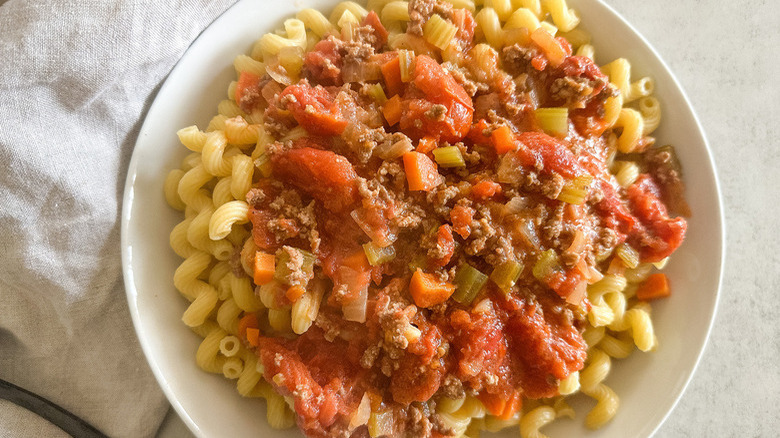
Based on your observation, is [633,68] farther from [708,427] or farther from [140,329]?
[140,329]

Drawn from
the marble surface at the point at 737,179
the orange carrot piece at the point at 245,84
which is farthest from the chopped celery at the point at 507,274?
the marble surface at the point at 737,179

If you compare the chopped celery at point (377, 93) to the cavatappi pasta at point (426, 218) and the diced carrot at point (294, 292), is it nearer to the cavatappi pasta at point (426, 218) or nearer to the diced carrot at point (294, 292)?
the cavatappi pasta at point (426, 218)

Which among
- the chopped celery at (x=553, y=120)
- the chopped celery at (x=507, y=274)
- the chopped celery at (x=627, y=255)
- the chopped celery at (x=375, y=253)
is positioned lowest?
the chopped celery at (x=375, y=253)

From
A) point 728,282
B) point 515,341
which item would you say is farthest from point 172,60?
point 728,282

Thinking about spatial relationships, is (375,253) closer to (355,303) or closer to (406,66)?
(355,303)

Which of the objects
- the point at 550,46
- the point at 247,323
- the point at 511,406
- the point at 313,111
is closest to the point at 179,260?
the point at 247,323

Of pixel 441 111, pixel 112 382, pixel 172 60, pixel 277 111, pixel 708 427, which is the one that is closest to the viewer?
pixel 441 111

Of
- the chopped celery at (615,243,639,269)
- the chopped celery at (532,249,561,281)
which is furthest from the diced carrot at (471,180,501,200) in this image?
the chopped celery at (615,243,639,269)
